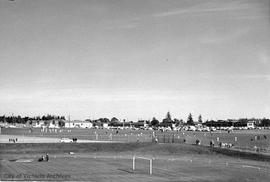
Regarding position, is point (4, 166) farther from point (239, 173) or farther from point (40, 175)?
point (239, 173)

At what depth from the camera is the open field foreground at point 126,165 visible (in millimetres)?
38344

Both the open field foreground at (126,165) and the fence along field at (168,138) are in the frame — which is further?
the fence along field at (168,138)

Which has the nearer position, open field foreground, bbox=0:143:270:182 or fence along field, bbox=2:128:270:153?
open field foreground, bbox=0:143:270:182

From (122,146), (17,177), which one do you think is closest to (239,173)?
(17,177)

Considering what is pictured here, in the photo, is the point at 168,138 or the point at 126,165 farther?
the point at 168,138

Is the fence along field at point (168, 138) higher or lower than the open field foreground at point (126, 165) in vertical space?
higher

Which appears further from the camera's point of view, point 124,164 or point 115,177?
point 124,164

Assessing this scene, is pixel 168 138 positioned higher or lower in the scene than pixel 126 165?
higher

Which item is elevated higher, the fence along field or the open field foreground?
the fence along field

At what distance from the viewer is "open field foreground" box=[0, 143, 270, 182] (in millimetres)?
38344

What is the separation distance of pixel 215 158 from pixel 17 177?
31734mm

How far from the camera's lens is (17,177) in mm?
35250

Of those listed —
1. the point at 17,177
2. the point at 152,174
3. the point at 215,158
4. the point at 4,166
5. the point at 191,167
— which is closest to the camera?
the point at 17,177

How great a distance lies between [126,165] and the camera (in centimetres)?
4781
